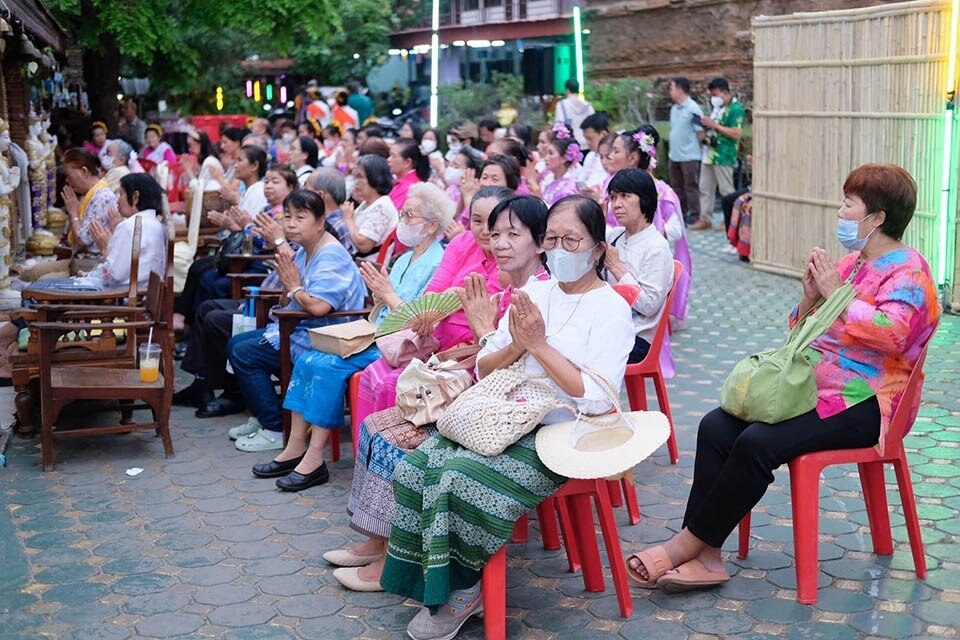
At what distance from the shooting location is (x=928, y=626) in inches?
150

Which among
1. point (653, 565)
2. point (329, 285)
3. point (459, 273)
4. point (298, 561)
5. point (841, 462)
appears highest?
point (459, 273)

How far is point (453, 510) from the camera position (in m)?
3.73

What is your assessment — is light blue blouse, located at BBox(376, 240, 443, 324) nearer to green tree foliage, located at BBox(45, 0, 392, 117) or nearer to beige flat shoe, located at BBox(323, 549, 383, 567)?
beige flat shoe, located at BBox(323, 549, 383, 567)

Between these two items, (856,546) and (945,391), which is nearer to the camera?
(856,546)

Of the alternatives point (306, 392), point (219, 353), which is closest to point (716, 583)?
point (306, 392)

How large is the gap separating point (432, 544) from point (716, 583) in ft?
3.72

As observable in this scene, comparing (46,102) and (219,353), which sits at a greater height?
(46,102)

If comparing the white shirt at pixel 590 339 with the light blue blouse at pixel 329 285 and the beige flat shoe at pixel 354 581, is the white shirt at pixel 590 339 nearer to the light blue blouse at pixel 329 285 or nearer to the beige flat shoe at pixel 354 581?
the beige flat shoe at pixel 354 581

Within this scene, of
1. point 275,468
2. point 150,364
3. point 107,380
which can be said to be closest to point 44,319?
point 107,380

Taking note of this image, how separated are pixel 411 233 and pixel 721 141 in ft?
29.2

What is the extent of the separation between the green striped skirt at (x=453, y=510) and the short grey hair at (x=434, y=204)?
1919 mm

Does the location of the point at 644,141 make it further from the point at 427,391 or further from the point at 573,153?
the point at 427,391

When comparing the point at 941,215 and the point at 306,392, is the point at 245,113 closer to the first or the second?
the point at 941,215

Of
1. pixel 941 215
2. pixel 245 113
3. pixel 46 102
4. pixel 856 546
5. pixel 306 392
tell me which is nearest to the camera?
pixel 856 546
